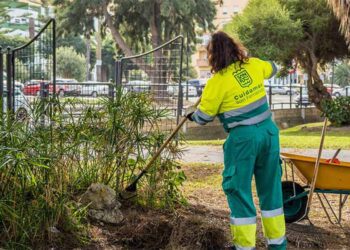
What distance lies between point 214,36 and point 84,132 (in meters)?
1.45

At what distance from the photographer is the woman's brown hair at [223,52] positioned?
4624 mm

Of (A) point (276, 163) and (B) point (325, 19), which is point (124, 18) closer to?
(B) point (325, 19)

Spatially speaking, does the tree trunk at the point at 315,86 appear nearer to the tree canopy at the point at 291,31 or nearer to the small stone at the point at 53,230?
the tree canopy at the point at 291,31

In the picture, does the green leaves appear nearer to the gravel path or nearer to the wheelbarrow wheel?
the gravel path

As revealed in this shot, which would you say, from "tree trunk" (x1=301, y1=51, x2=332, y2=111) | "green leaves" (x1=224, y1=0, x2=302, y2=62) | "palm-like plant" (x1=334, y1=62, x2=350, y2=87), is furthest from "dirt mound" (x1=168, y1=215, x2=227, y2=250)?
"palm-like plant" (x1=334, y1=62, x2=350, y2=87)

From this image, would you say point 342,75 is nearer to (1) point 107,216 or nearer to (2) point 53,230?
(1) point 107,216

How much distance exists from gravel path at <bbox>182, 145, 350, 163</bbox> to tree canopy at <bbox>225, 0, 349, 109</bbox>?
5.51 meters

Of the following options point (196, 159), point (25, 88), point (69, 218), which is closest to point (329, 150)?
point (196, 159)

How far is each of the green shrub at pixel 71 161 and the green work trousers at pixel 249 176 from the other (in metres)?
1.07

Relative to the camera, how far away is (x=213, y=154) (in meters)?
11.8

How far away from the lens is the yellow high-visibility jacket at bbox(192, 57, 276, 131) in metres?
4.55

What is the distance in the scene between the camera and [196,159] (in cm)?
1100

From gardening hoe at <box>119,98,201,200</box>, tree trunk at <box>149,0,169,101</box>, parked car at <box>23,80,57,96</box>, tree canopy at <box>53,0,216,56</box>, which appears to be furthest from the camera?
tree canopy at <box>53,0,216,56</box>

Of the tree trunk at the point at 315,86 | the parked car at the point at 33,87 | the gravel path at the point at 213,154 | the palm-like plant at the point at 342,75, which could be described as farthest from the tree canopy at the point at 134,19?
the palm-like plant at the point at 342,75
